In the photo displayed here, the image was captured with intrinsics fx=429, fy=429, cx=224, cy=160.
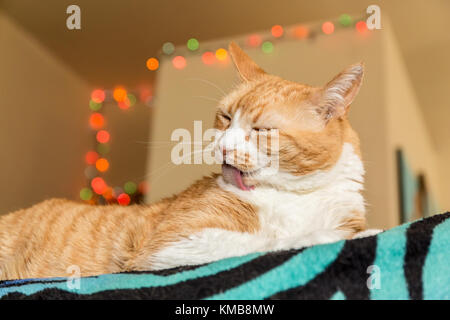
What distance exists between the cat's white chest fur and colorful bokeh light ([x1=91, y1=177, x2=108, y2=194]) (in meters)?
3.59

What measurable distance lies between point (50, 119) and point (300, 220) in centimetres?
A: 372

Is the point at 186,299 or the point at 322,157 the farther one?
the point at 322,157

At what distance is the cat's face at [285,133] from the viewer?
3.16ft

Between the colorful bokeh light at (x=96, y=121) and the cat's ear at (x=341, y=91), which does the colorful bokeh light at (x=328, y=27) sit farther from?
the colorful bokeh light at (x=96, y=121)

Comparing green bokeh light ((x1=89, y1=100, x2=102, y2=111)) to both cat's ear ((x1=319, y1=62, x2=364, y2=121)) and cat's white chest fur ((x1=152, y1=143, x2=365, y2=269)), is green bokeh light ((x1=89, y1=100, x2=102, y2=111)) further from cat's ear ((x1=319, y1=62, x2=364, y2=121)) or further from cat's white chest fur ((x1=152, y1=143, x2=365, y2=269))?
cat's ear ((x1=319, y1=62, x2=364, y2=121))

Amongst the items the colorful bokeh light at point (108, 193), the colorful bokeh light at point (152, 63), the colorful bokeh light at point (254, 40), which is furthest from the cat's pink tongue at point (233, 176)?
the colorful bokeh light at point (108, 193)

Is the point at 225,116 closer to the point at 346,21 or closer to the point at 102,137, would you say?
the point at 346,21

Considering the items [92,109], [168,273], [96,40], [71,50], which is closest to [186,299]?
[168,273]

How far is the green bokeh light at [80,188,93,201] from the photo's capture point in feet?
14.3

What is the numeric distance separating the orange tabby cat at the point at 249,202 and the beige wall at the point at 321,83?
0.74 m

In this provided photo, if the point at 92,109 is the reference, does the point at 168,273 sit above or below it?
below

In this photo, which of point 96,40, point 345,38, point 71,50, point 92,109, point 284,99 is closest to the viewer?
point 284,99

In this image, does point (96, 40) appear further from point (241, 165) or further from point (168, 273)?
point (168, 273)

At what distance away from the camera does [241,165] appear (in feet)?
3.13
